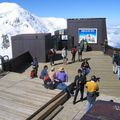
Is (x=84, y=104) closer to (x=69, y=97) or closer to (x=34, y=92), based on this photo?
(x=69, y=97)

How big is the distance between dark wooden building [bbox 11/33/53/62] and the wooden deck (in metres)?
2.64

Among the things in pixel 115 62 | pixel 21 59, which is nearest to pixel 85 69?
pixel 115 62

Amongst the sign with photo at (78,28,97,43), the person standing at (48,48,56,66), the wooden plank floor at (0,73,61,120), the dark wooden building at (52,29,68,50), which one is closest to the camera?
the wooden plank floor at (0,73,61,120)

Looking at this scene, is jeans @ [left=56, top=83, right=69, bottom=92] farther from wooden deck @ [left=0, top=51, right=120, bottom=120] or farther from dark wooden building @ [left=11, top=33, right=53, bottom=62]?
dark wooden building @ [left=11, top=33, right=53, bottom=62]

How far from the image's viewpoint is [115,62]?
63.9ft

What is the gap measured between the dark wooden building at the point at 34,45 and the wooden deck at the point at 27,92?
2636 millimetres

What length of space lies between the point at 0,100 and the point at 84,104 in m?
3.74

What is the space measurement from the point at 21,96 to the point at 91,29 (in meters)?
15.9

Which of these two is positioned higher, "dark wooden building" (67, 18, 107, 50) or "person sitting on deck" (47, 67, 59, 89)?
"dark wooden building" (67, 18, 107, 50)

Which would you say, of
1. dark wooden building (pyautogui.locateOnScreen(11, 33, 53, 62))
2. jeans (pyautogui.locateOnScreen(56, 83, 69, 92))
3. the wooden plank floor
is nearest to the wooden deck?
the wooden plank floor

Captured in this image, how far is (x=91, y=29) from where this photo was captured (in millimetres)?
28891

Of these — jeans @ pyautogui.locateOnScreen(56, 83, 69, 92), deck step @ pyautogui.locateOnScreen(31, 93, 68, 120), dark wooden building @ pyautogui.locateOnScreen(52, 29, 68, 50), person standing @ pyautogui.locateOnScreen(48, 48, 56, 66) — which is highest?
dark wooden building @ pyautogui.locateOnScreen(52, 29, 68, 50)

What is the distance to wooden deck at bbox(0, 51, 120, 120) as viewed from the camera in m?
12.6

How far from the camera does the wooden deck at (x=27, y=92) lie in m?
12.6
